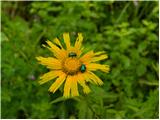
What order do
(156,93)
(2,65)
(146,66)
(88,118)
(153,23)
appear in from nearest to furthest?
1. (88,118)
2. (156,93)
3. (2,65)
4. (146,66)
5. (153,23)

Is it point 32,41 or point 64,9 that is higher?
point 64,9

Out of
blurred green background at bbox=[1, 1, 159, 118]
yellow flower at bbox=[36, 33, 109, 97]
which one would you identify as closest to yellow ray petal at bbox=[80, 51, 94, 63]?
yellow flower at bbox=[36, 33, 109, 97]

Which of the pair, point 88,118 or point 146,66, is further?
point 146,66

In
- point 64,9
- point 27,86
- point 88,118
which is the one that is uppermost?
point 64,9

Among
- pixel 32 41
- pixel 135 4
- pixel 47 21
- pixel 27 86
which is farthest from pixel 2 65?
pixel 135 4

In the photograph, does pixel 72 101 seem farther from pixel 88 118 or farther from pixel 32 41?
pixel 32 41

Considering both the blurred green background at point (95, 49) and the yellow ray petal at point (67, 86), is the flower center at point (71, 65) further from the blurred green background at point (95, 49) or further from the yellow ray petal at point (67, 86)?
the blurred green background at point (95, 49)
